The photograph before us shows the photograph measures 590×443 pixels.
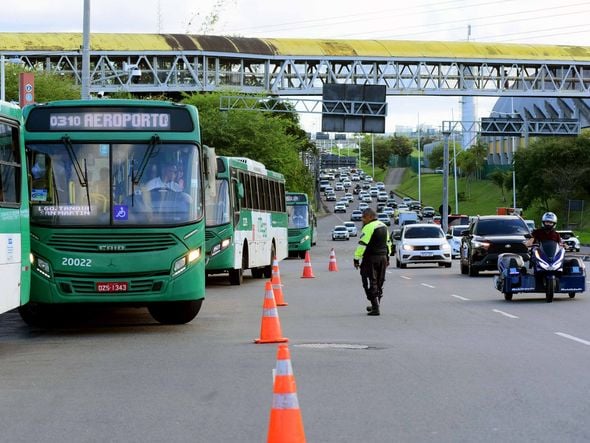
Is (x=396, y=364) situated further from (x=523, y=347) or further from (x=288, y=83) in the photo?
(x=288, y=83)

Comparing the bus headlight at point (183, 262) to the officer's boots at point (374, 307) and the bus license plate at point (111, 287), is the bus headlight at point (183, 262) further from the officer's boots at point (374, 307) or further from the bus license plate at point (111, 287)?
the officer's boots at point (374, 307)

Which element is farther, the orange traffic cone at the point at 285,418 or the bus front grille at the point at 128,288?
the bus front grille at the point at 128,288

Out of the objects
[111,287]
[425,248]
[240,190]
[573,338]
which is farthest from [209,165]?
[425,248]

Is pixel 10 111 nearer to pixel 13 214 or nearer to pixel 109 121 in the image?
pixel 13 214

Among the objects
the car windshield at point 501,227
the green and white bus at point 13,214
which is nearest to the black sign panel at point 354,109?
the car windshield at point 501,227

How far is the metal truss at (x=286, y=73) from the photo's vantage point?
83250 millimetres

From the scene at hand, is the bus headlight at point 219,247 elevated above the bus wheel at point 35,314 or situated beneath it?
elevated above

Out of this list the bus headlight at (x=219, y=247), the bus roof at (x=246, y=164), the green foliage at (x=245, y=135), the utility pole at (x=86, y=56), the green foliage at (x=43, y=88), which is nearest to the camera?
the bus headlight at (x=219, y=247)

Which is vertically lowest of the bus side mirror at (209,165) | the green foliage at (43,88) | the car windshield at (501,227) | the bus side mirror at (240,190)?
the car windshield at (501,227)

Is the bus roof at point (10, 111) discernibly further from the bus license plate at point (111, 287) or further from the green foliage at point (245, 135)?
the green foliage at point (245, 135)

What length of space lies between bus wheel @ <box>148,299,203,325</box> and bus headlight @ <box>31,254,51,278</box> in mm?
1753

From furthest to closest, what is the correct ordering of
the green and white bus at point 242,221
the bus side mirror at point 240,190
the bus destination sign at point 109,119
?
the bus side mirror at point 240,190 < the green and white bus at point 242,221 < the bus destination sign at point 109,119

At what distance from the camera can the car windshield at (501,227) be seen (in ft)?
117

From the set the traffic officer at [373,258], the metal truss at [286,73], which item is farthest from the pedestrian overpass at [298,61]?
the traffic officer at [373,258]
